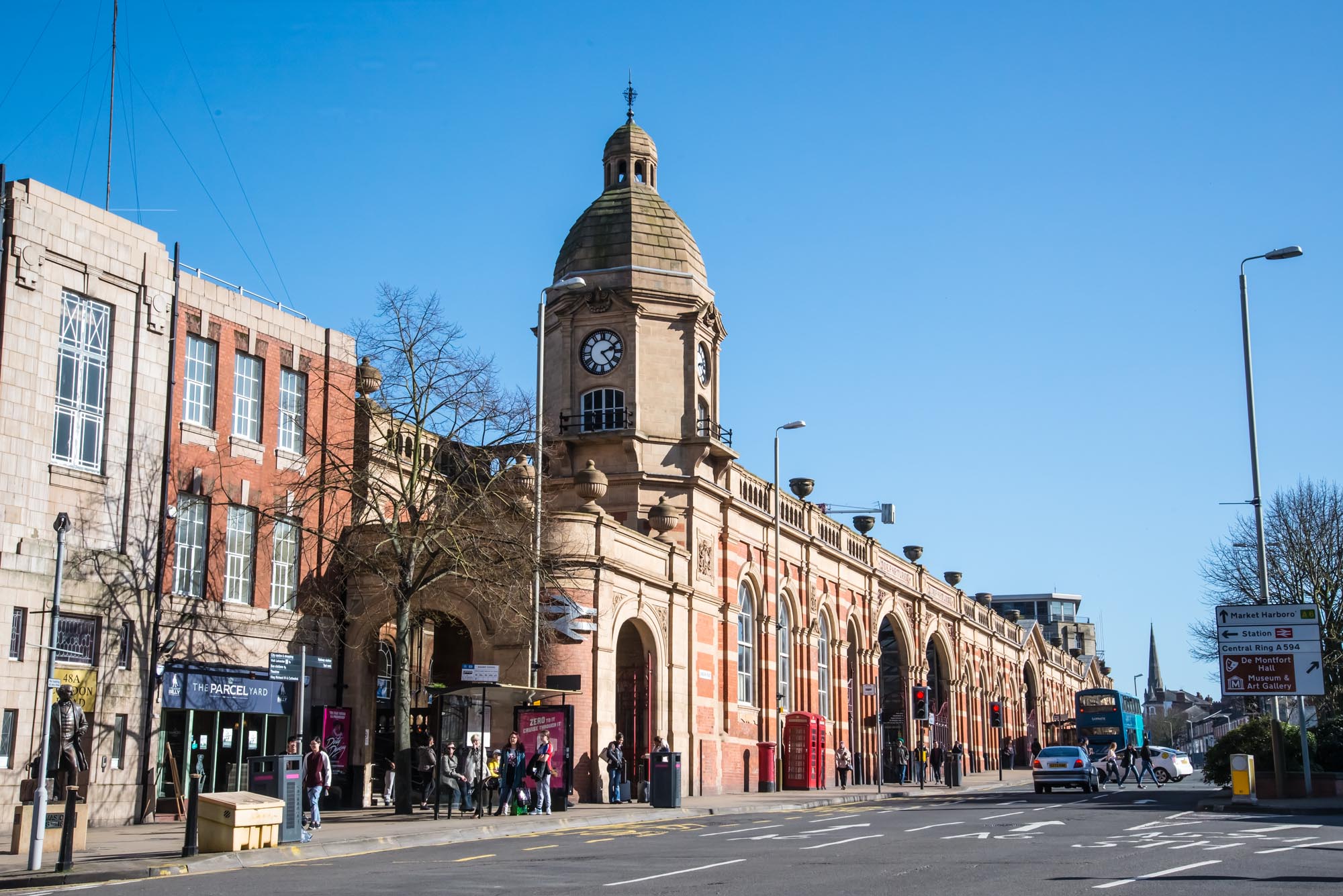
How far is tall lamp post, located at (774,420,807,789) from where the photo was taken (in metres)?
46.2

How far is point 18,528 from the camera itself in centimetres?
2509

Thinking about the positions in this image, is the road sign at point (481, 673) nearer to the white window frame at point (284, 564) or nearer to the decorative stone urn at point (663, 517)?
the white window frame at point (284, 564)

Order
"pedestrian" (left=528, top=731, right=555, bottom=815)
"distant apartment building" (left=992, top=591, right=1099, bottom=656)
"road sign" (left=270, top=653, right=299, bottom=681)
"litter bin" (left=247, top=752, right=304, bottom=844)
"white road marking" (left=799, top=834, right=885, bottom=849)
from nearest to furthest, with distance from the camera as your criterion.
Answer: "white road marking" (left=799, top=834, right=885, bottom=849)
"litter bin" (left=247, top=752, right=304, bottom=844)
"road sign" (left=270, top=653, right=299, bottom=681)
"pedestrian" (left=528, top=731, right=555, bottom=815)
"distant apartment building" (left=992, top=591, right=1099, bottom=656)

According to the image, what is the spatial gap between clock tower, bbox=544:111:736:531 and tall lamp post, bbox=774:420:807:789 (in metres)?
2.27

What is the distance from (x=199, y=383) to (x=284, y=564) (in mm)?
4745

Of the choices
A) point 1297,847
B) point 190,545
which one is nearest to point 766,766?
point 190,545

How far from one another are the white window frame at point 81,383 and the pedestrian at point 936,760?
1887 inches

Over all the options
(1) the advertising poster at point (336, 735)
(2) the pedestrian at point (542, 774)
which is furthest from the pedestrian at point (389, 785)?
(2) the pedestrian at point (542, 774)

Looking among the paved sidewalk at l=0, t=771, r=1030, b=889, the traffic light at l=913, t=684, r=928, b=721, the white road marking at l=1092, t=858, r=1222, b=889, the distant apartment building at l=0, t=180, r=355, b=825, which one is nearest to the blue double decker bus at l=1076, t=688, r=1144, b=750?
the traffic light at l=913, t=684, r=928, b=721

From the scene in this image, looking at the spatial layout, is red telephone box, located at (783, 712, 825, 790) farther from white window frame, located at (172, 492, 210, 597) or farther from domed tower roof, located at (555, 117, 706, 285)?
white window frame, located at (172, 492, 210, 597)

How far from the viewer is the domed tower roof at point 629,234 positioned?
1790 inches

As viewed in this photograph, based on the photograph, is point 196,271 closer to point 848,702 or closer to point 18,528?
point 18,528

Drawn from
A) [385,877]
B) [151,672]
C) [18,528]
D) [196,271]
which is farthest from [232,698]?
[385,877]

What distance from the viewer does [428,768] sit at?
97.9 ft
